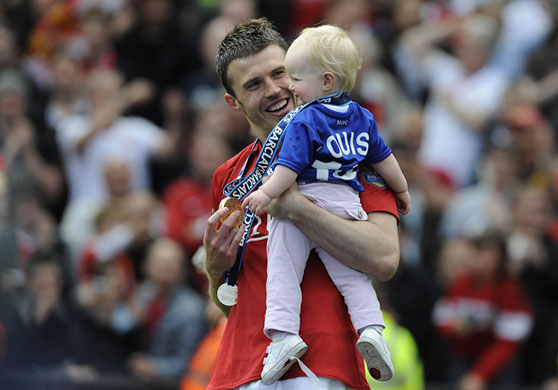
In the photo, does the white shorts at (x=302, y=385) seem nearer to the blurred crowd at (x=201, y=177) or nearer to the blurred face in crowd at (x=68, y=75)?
the blurred crowd at (x=201, y=177)

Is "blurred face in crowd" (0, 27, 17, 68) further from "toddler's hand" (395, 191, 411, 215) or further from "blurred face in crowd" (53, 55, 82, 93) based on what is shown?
"toddler's hand" (395, 191, 411, 215)

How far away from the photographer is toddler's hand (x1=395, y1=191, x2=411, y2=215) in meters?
3.56

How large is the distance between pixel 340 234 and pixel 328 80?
1.88ft

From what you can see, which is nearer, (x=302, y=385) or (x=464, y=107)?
(x=302, y=385)

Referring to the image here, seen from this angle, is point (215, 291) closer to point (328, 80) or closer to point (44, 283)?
point (328, 80)

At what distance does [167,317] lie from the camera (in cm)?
767

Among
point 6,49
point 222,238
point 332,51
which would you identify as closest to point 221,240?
point 222,238

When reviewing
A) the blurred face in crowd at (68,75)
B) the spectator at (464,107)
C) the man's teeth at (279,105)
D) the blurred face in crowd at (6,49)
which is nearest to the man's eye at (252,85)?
the man's teeth at (279,105)

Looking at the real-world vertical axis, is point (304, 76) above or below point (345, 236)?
above

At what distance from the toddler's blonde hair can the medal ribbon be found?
0.08 m

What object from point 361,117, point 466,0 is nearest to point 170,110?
point 466,0

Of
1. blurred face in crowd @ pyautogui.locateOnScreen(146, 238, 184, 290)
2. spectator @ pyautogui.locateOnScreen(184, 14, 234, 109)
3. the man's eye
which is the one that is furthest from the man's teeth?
spectator @ pyautogui.locateOnScreen(184, 14, 234, 109)

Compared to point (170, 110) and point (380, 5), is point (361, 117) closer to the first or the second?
point (170, 110)

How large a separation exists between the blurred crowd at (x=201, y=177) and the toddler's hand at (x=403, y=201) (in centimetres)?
213
